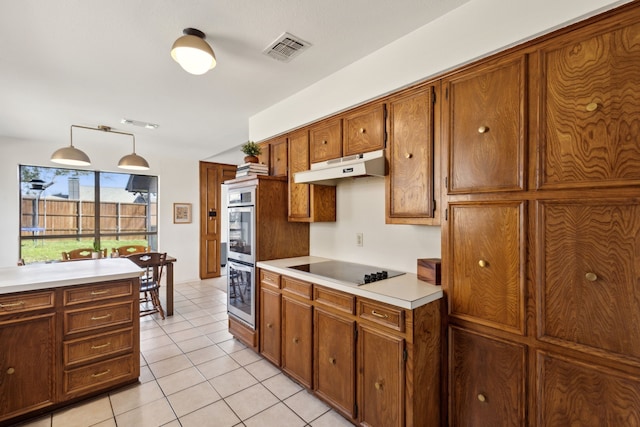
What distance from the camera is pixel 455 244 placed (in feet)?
5.80

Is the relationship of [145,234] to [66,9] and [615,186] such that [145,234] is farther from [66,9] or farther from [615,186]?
[615,186]

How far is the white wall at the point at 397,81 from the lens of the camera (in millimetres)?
1479

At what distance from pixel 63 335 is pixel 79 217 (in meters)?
4.07

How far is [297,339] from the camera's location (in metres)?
2.37

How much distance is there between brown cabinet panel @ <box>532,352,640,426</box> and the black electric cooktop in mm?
980

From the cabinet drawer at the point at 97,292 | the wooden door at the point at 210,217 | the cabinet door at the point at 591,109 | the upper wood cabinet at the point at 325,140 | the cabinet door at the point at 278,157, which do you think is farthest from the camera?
the wooden door at the point at 210,217

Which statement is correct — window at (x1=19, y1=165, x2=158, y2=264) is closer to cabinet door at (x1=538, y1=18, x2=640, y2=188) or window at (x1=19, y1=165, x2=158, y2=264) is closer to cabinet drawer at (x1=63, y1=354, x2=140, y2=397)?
cabinet drawer at (x1=63, y1=354, x2=140, y2=397)

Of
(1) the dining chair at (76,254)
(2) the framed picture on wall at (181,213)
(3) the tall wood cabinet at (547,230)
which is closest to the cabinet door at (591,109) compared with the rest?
(3) the tall wood cabinet at (547,230)

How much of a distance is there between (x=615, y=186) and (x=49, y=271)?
3.68m

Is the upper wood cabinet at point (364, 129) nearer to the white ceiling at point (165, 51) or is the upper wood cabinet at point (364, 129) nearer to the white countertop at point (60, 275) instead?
the white ceiling at point (165, 51)

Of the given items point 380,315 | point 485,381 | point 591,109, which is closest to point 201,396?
point 380,315

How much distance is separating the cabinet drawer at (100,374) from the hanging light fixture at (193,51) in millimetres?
2305

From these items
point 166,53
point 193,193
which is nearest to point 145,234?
point 193,193

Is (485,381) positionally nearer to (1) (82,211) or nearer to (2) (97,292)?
(2) (97,292)
